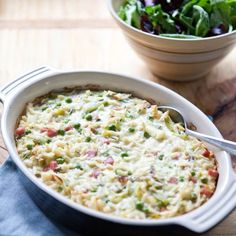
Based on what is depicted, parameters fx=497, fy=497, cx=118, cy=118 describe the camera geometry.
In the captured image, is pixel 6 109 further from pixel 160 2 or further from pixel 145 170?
pixel 160 2

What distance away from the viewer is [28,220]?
73.7 inches

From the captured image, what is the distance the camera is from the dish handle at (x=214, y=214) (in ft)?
5.22

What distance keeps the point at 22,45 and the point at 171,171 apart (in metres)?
1.39

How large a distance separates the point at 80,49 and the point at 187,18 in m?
0.67

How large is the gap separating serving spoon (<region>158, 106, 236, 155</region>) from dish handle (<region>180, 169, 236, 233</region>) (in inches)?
9.0

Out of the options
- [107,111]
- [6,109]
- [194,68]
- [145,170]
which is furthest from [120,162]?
[194,68]

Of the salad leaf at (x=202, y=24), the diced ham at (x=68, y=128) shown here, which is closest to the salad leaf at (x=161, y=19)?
the salad leaf at (x=202, y=24)

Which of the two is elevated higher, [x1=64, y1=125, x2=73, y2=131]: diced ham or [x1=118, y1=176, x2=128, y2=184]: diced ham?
[x1=118, y1=176, x2=128, y2=184]: diced ham

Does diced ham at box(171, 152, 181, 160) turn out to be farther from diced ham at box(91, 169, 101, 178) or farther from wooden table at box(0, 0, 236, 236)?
wooden table at box(0, 0, 236, 236)

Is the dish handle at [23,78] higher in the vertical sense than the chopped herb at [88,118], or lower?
higher

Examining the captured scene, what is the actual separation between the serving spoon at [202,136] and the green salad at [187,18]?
0.49 meters

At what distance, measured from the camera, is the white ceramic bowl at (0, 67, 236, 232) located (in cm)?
163

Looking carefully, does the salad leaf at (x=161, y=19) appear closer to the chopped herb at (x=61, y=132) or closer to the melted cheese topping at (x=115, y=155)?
the melted cheese topping at (x=115, y=155)

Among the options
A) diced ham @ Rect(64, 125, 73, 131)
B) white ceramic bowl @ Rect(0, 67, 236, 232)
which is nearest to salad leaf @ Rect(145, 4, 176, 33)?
white ceramic bowl @ Rect(0, 67, 236, 232)
